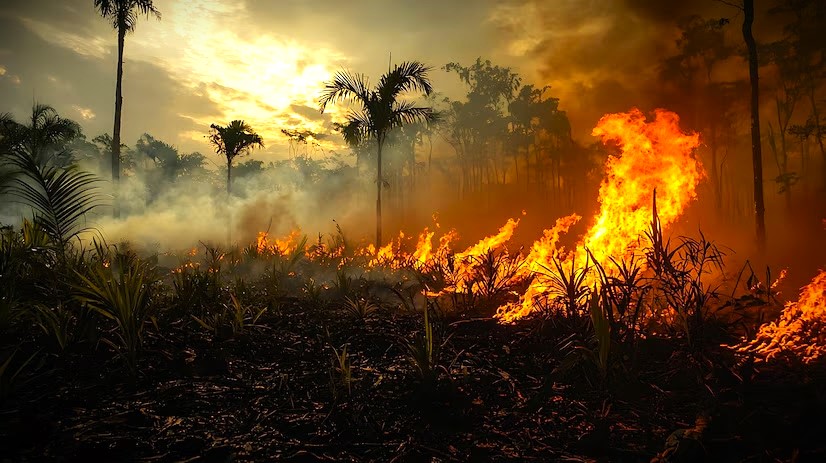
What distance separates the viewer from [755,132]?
11.7 metres

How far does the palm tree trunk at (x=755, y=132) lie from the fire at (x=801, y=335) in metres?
9.81

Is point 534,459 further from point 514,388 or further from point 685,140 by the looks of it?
point 685,140

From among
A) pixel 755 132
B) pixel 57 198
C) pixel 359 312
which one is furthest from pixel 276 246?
pixel 755 132

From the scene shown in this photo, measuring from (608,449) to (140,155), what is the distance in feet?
266

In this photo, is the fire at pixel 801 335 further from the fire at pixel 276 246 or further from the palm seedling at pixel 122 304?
the fire at pixel 276 246

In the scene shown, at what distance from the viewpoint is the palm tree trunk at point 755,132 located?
452 inches

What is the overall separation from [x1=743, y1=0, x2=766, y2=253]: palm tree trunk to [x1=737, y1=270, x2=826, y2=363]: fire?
9.81 m

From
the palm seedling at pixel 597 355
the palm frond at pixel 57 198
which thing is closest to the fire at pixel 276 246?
the palm frond at pixel 57 198

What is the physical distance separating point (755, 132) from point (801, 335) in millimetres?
10996

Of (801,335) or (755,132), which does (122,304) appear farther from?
(755,132)

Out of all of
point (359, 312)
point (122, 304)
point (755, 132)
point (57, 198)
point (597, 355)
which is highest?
point (755, 132)

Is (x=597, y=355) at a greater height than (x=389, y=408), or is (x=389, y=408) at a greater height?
(x=597, y=355)

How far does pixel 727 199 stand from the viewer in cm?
4356

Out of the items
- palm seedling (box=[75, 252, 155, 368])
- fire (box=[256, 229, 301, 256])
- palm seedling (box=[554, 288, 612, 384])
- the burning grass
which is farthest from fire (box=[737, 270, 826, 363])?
fire (box=[256, 229, 301, 256])
